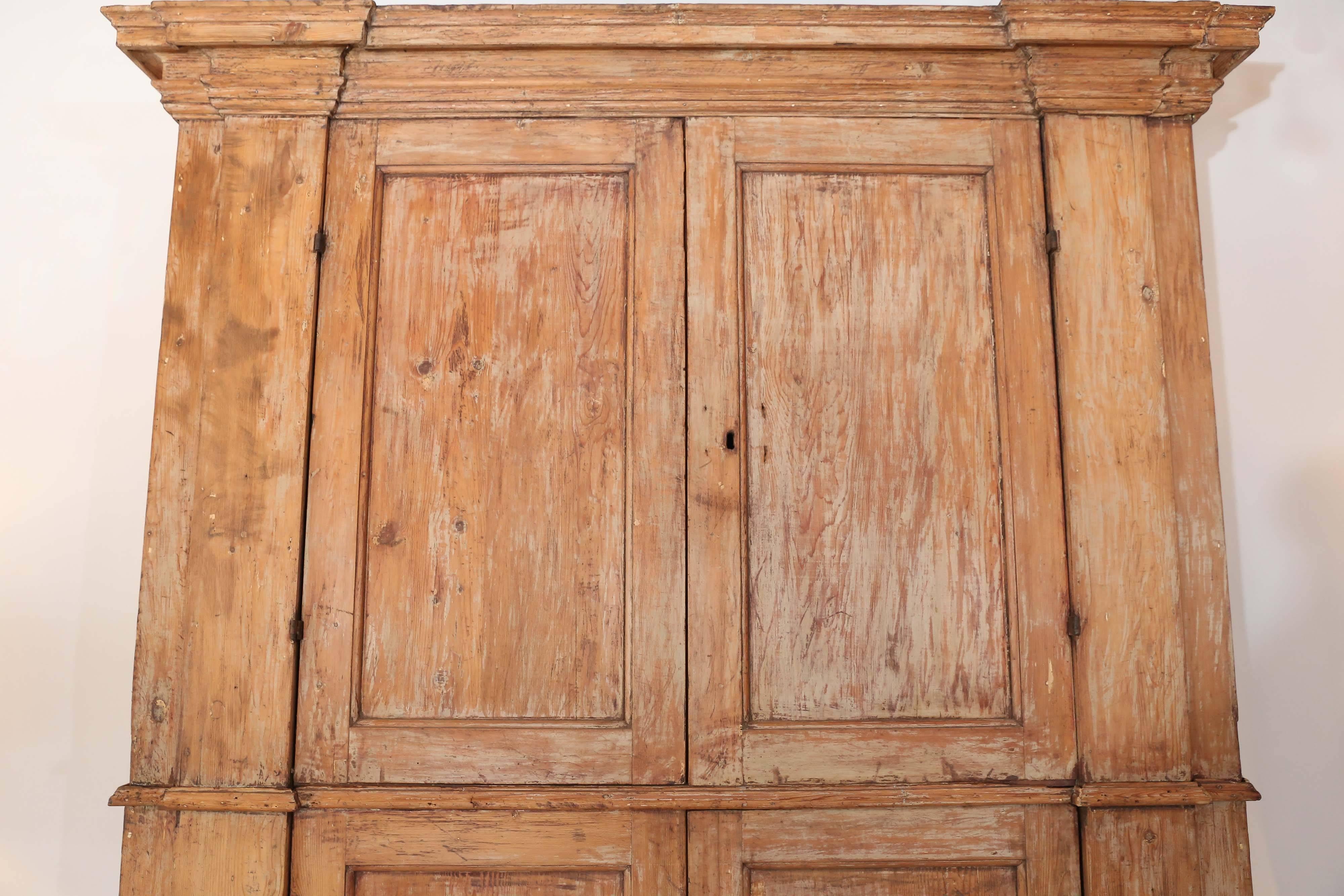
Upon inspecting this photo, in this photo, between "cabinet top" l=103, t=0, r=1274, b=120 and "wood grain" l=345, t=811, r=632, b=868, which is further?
"cabinet top" l=103, t=0, r=1274, b=120

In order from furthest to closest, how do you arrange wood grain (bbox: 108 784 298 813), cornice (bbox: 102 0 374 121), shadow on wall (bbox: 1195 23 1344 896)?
shadow on wall (bbox: 1195 23 1344 896) → cornice (bbox: 102 0 374 121) → wood grain (bbox: 108 784 298 813)

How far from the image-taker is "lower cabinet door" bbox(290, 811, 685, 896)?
1566mm

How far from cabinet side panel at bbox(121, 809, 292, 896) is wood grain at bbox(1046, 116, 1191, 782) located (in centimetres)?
151

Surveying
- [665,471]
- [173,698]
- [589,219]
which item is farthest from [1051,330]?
[173,698]

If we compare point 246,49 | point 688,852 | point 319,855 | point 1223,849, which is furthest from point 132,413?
point 1223,849

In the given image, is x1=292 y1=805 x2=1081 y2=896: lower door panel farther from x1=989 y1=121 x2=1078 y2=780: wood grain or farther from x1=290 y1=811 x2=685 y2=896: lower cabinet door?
x1=989 y1=121 x2=1078 y2=780: wood grain

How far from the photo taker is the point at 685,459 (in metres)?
1.65

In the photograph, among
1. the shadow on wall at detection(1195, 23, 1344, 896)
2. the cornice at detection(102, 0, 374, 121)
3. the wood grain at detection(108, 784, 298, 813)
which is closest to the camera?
the wood grain at detection(108, 784, 298, 813)

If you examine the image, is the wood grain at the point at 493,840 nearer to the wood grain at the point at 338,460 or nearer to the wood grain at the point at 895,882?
the wood grain at the point at 338,460

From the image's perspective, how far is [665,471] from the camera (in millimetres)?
1648

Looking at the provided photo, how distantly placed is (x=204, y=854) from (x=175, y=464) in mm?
728

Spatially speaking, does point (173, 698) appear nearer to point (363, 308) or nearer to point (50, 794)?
point (50, 794)

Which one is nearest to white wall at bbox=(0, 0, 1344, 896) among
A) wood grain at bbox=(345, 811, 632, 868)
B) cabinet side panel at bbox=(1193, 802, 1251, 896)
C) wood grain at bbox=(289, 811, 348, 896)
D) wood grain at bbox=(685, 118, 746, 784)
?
cabinet side panel at bbox=(1193, 802, 1251, 896)

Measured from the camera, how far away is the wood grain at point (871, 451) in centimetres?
162
